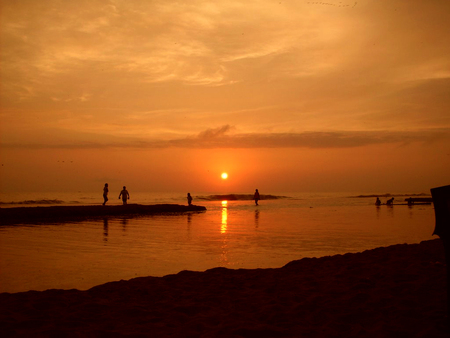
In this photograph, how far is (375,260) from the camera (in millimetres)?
8922

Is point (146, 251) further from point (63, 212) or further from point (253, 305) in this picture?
point (63, 212)

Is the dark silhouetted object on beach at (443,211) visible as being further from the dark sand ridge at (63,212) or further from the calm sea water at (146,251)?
the dark sand ridge at (63,212)

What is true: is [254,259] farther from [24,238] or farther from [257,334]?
[24,238]

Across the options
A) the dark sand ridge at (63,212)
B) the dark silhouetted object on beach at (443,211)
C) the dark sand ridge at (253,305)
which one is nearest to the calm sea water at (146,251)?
the dark sand ridge at (253,305)

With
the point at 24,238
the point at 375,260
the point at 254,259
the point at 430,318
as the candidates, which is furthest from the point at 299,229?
the point at 430,318

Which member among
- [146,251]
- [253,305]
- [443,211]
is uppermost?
[443,211]

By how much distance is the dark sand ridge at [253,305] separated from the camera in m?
4.93

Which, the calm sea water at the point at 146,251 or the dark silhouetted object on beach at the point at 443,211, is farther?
the calm sea water at the point at 146,251

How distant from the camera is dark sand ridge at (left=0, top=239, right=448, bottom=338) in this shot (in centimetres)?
493

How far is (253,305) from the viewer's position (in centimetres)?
607

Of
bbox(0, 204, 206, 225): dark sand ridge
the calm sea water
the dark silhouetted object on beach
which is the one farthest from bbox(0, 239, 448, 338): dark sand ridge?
bbox(0, 204, 206, 225): dark sand ridge

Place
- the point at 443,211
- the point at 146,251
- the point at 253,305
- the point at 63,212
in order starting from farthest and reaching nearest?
1. the point at 63,212
2. the point at 146,251
3. the point at 253,305
4. the point at 443,211

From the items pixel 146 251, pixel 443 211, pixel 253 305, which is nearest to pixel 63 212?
pixel 146 251

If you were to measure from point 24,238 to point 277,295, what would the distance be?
39.0 feet
